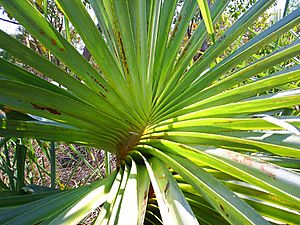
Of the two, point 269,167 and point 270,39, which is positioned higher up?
point 270,39

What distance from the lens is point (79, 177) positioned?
272 centimetres

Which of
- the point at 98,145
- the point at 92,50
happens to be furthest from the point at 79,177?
the point at 92,50

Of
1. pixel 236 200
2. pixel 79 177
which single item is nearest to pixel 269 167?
pixel 236 200

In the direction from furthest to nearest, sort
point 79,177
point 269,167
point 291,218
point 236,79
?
1. point 79,177
2. point 236,79
3. point 291,218
4. point 269,167

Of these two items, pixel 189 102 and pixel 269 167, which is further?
pixel 189 102

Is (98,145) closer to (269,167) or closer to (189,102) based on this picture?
(189,102)

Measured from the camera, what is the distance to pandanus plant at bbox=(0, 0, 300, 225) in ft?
1.72

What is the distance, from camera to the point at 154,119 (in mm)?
771

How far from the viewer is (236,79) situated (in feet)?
2.42

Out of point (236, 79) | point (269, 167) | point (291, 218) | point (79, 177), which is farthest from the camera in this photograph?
point (79, 177)

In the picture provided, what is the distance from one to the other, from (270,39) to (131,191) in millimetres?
406

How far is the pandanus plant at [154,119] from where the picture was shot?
0.52 meters

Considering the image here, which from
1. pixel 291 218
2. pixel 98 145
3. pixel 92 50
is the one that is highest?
pixel 92 50

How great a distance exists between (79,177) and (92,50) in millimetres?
2164
